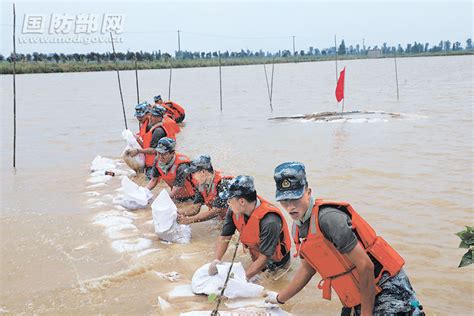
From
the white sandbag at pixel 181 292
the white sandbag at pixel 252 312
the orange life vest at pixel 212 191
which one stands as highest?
the orange life vest at pixel 212 191

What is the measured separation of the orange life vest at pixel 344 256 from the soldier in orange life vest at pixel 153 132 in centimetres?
486

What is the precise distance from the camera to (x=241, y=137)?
1352cm

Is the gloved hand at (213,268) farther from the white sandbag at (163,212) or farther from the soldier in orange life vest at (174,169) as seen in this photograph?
the soldier in orange life vest at (174,169)

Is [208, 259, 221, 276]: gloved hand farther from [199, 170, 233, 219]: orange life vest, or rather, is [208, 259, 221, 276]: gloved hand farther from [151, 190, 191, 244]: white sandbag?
[151, 190, 191, 244]: white sandbag

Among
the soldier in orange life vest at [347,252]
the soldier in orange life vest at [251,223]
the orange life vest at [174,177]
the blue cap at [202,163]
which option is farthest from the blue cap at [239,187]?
the orange life vest at [174,177]

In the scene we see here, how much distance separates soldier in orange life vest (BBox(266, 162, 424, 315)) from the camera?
242cm

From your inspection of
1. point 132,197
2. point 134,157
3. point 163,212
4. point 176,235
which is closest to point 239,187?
point 163,212

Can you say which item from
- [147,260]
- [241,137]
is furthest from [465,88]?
[147,260]

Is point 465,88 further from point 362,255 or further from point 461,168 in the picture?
point 362,255

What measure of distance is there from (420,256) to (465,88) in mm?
21789

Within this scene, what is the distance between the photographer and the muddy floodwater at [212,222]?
407 cm

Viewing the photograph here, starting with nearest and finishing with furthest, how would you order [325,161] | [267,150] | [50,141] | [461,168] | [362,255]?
[362,255] → [461,168] → [325,161] → [267,150] → [50,141]

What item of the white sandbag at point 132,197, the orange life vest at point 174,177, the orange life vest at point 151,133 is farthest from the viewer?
the orange life vest at point 151,133

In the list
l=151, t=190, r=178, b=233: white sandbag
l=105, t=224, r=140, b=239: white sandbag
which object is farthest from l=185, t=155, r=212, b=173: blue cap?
l=105, t=224, r=140, b=239: white sandbag
